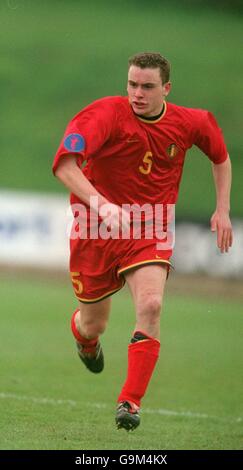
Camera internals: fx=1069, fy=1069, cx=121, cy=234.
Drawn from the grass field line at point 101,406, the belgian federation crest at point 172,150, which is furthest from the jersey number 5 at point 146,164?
the grass field line at point 101,406

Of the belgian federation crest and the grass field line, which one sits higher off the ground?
the belgian federation crest

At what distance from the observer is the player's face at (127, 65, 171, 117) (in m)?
6.54

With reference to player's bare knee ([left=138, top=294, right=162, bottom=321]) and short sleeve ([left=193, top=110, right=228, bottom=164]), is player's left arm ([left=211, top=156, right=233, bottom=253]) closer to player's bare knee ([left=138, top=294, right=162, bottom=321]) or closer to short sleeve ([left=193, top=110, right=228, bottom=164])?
short sleeve ([left=193, top=110, right=228, bottom=164])

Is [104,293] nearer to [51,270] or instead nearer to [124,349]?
[124,349]

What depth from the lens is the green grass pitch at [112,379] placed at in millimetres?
6891

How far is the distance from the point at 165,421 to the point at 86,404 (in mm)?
784

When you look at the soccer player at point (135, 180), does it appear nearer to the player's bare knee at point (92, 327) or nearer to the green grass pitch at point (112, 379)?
the player's bare knee at point (92, 327)

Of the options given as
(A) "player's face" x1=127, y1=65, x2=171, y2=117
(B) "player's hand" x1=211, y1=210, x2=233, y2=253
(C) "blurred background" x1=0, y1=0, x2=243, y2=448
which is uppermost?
(C) "blurred background" x1=0, y1=0, x2=243, y2=448

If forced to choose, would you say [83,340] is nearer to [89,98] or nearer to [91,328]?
[91,328]

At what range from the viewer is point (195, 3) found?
30.6 metres

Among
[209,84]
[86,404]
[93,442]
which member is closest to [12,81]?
[209,84]

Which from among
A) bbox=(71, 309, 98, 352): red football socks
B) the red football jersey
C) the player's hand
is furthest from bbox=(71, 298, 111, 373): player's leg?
the player's hand

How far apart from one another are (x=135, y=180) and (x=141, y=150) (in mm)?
198

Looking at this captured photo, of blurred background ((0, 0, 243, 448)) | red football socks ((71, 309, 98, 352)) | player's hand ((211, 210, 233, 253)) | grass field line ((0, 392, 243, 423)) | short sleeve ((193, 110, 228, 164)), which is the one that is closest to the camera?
player's hand ((211, 210, 233, 253))
